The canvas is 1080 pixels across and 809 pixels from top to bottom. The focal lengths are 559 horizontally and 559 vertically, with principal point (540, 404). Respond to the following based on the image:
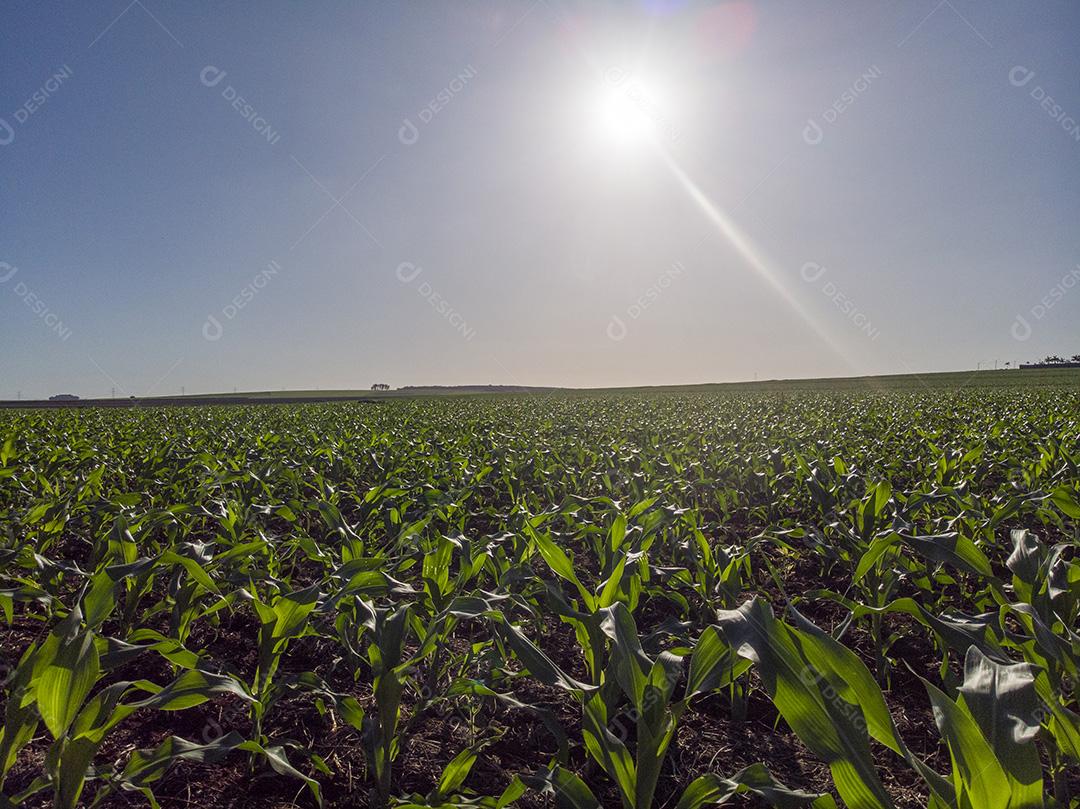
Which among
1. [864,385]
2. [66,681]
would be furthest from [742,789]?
[864,385]

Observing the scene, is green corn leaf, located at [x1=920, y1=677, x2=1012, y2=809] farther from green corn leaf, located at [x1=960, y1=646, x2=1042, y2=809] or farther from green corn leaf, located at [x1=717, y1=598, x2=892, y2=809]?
green corn leaf, located at [x1=717, y1=598, x2=892, y2=809]

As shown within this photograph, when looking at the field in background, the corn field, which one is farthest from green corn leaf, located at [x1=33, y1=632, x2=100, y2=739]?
the field in background

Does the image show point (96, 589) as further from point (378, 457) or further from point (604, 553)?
point (378, 457)

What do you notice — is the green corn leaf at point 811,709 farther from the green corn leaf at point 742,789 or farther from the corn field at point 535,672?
the green corn leaf at point 742,789

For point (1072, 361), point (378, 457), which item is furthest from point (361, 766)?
point (1072, 361)

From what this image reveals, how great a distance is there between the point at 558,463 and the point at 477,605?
4.90m

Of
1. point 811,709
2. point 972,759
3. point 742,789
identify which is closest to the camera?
point 972,759

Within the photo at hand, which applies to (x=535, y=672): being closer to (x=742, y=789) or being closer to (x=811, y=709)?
(x=742, y=789)

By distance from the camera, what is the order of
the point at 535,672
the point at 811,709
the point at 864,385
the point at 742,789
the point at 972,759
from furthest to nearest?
the point at 864,385 → the point at 535,672 → the point at 742,789 → the point at 811,709 → the point at 972,759

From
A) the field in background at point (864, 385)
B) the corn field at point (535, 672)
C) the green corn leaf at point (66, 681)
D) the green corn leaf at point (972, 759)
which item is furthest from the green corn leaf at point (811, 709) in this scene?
the field in background at point (864, 385)

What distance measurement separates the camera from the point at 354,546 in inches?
110

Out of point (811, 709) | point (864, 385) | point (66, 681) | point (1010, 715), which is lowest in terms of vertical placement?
point (864, 385)

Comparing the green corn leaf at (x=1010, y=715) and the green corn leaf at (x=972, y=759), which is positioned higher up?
the green corn leaf at (x=972, y=759)

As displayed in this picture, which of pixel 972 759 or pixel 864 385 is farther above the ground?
pixel 972 759
